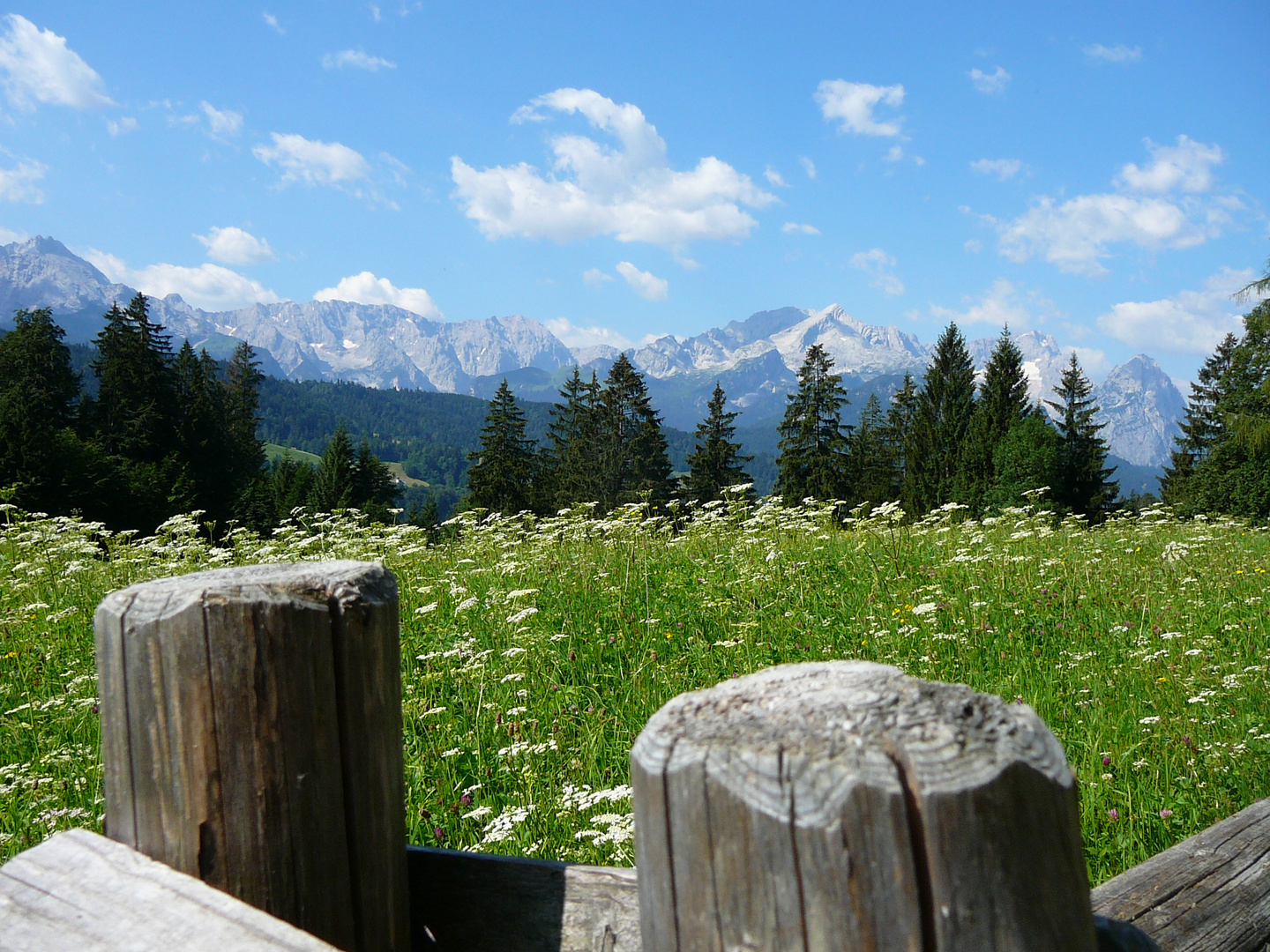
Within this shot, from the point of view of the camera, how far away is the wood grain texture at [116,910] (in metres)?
0.94

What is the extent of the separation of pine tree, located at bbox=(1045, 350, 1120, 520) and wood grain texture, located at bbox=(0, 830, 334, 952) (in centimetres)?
4262

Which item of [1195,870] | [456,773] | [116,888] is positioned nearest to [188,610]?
[116,888]

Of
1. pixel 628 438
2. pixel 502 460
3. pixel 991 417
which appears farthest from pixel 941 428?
pixel 502 460

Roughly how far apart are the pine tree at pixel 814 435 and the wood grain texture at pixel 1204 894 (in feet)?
168

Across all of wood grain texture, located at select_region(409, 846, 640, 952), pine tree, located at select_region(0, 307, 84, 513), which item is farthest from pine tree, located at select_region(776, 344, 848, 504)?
wood grain texture, located at select_region(409, 846, 640, 952)

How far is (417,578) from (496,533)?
170 centimetres

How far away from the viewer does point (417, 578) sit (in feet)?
22.6

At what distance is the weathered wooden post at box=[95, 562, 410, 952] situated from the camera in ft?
3.57

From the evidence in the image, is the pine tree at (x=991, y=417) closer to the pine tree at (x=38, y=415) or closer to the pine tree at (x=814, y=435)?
the pine tree at (x=814, y=435)

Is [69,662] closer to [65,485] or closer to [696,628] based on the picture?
[696,628]

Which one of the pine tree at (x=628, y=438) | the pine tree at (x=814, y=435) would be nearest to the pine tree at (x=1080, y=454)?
the pine tree at (x=814, y=435)

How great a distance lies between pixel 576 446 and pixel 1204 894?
5654 cm

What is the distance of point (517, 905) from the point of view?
117cm

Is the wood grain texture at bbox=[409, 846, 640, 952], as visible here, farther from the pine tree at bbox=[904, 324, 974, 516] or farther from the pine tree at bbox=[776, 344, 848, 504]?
the pine tree at bbox=[776, 344, 848, 504]
